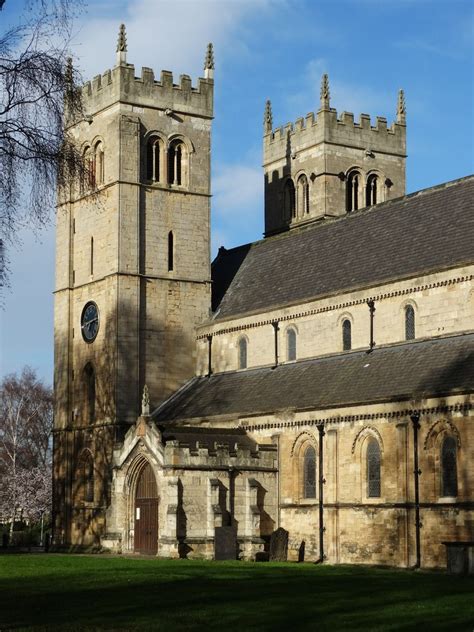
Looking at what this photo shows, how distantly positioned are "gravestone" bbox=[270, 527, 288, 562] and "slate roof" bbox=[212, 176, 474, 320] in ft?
35.2

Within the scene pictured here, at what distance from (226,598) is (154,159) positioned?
38630 millimetres

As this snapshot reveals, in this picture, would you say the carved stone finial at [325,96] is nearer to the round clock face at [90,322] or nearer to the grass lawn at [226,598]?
the round clock face at [90,322]

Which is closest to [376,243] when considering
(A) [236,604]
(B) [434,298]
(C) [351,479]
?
(B) [434,298]

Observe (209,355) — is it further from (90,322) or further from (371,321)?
(371,321)

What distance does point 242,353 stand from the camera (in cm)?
6350

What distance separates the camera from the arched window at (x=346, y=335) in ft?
187

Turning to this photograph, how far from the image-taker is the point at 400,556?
48.0m

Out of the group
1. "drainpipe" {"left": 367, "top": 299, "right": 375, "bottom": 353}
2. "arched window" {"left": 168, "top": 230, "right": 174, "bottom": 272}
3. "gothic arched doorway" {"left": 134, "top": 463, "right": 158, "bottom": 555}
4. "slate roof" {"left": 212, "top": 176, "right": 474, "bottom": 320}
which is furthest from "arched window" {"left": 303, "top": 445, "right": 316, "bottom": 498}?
"arched window" {"left": 168, "top": 230, "right": 174, "bottom": 272}

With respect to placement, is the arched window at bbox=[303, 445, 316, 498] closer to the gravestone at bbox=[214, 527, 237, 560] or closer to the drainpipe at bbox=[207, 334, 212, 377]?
the gravestone at bbox=[214, 527, 237, 560]

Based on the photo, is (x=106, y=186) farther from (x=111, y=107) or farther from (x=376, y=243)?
(x=376, y=243)

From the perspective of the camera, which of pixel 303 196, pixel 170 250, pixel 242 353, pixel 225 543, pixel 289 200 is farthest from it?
pixel 289 200

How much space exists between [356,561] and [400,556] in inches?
103

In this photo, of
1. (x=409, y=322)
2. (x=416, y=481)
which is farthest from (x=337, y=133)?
(x=416, y=481)

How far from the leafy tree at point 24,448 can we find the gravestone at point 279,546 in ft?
130
